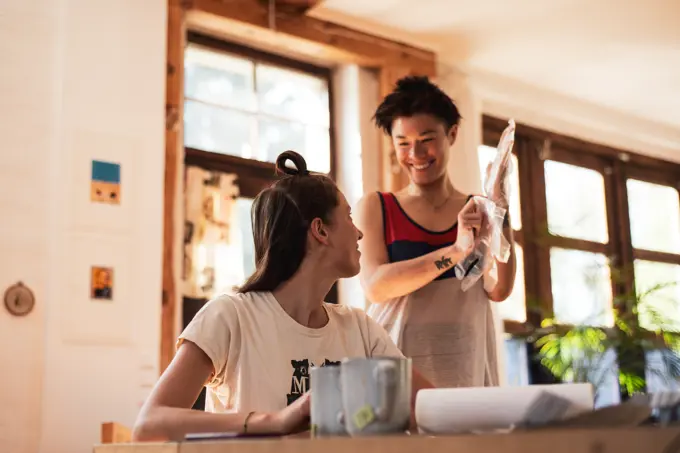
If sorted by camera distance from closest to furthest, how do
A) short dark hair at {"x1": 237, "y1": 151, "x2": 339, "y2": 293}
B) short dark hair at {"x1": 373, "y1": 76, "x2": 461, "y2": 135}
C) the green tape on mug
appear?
1. the green tape on mug
2. short dark hair at {"x1": 237, "y1": 151, "x2": 339, "y2": 293}
3. short dark hair at {"x1": 373, "y1": 76, "x2": 461, "y2": 135}

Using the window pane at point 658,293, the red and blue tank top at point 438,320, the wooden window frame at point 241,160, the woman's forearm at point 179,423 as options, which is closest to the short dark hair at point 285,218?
the woman's forearm at point 179,423

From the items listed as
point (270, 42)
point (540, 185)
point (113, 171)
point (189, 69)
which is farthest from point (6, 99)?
point (540, 185)

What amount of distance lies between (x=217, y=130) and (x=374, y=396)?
12.8ft

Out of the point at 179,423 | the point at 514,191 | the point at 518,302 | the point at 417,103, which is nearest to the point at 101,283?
the point at 417,103

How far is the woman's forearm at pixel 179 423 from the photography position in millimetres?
1045

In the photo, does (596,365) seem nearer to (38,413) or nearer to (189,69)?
(189,69)

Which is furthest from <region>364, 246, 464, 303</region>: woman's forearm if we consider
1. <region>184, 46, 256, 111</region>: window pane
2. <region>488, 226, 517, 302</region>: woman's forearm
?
<region>184, 46, 256, 111</region>: window pane

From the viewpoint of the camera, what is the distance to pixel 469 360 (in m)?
2.08

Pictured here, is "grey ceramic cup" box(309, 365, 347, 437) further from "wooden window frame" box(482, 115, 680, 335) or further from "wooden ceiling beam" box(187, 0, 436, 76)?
"wooden window frame" box(482, 115, 680, 335)

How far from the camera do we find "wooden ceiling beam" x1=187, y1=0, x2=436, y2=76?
4.52 meters

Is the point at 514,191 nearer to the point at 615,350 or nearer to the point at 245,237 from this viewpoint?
the point at 615,350

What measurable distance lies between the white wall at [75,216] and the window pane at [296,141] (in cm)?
84

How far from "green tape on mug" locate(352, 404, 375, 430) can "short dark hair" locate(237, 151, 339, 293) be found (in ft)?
2.48

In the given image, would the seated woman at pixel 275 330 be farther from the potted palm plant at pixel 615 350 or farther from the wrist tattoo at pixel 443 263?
the potted palm plant at pixel 615 350
